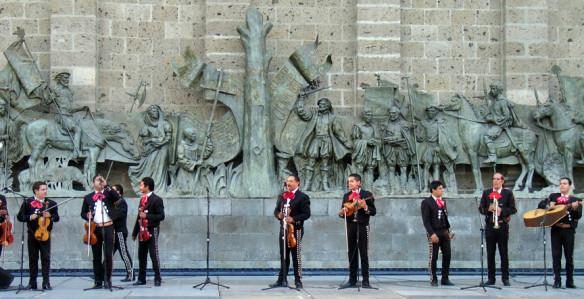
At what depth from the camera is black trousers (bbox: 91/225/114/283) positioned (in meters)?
13.7

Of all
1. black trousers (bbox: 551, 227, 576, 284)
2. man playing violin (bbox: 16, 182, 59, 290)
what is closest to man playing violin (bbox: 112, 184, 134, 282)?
man playing violin (bbox: 16, 182, 59, 290)

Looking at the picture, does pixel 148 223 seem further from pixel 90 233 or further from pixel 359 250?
pixel 359 250

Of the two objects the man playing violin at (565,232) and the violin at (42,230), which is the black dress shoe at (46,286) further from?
the man playing violin at (565,232)

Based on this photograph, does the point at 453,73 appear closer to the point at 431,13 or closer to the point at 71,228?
the point at 431,13

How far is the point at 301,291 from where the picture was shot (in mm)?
13484

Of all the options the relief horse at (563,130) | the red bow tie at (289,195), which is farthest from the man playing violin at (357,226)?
the relief horse at (563,130)

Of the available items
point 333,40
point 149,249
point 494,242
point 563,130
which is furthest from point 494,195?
point 333,40

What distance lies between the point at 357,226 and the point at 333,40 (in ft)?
24.0

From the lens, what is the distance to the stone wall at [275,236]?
17875 mm

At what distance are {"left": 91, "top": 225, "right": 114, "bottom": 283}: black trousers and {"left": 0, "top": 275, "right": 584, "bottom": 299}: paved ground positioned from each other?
0.35 metres

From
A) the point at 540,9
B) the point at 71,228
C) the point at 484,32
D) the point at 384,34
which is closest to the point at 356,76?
the point at 384,34

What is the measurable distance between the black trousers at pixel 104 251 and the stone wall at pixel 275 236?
392cm

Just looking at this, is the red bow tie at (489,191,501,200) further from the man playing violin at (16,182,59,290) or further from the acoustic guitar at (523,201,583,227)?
the man playing violin at (16,182,59,290)

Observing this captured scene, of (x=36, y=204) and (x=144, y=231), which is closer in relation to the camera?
(x=36, y=204)
